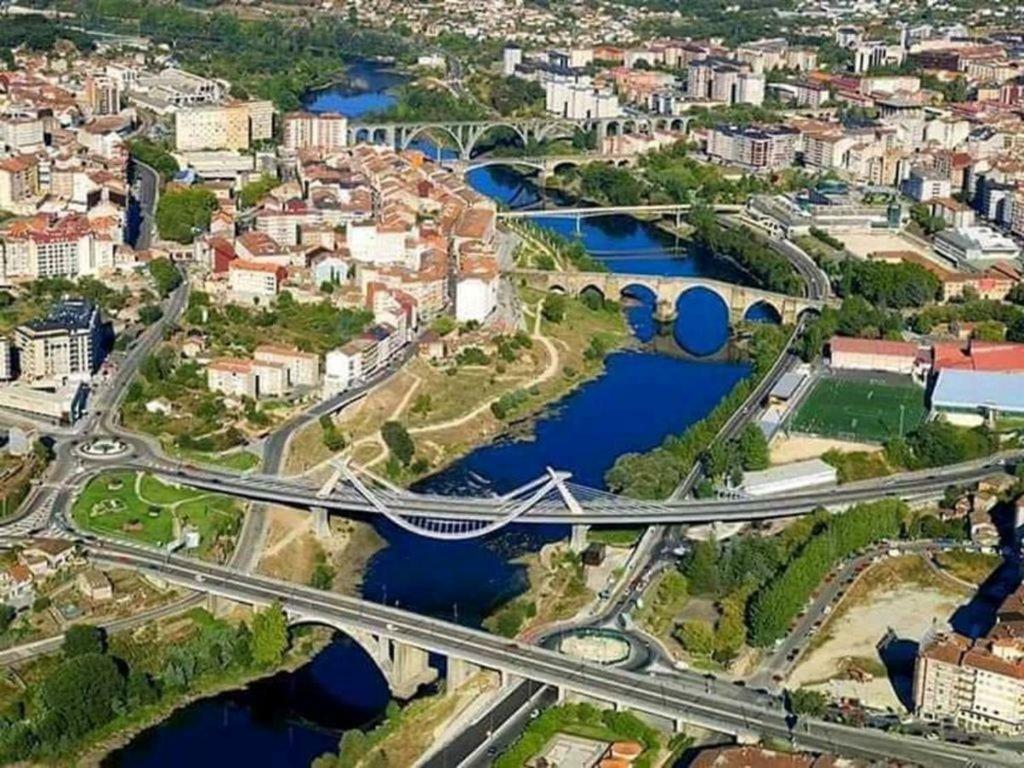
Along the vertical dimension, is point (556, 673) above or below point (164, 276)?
below

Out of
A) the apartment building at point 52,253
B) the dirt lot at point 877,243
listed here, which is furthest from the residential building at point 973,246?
the apartment building at point 52,253


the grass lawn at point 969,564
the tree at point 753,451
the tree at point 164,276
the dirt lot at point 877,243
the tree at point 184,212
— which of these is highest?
the tree at point 184,212

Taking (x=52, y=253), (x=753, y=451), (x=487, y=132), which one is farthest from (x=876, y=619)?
(x=487, y=132)

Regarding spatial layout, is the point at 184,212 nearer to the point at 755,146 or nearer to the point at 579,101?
the point at 755,146

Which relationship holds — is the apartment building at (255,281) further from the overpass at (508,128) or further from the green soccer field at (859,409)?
the overpass at (508,128)

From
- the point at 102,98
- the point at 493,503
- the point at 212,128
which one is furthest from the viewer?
the point at 102,98
